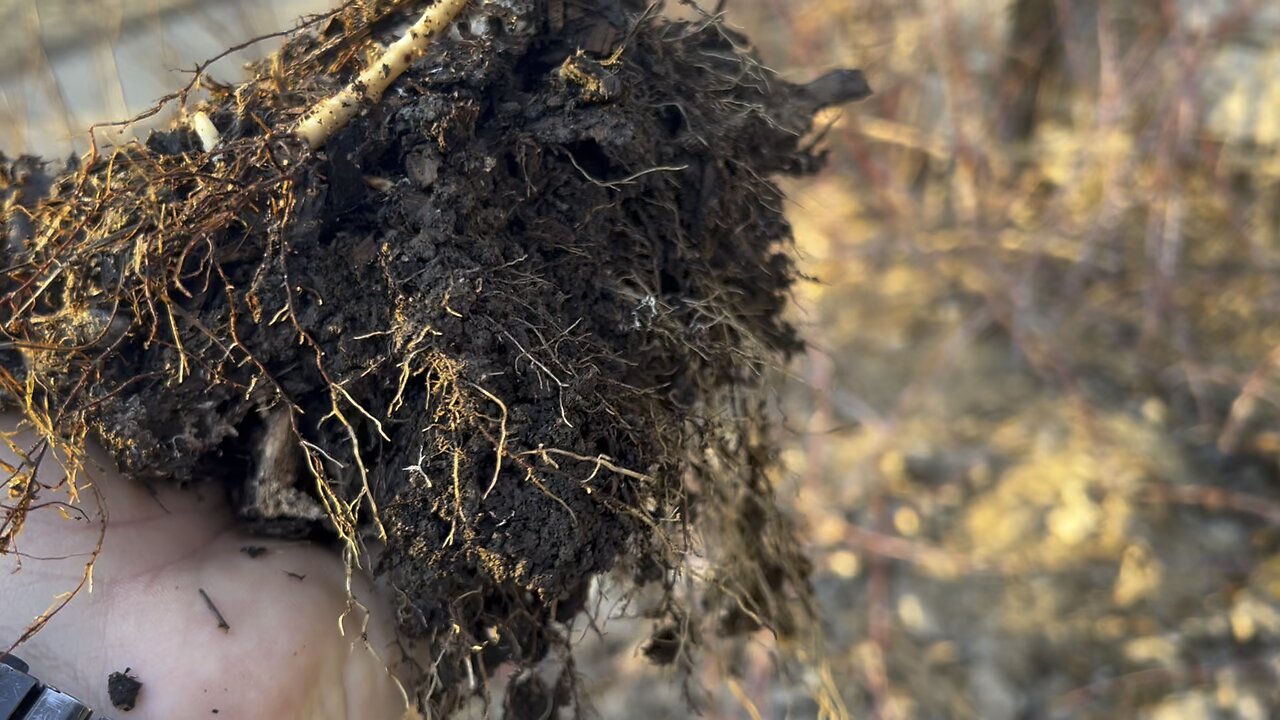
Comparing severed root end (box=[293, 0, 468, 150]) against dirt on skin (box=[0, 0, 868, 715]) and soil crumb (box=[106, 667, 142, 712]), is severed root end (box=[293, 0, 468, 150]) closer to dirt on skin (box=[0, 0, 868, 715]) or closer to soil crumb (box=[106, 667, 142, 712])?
dirt on skin (box=[0, 0, 868, 715])

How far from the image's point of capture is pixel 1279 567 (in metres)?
2.14

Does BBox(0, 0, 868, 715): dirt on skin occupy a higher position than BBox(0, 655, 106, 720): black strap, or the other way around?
BBox(0, 0, 868, 715): dirt on skin

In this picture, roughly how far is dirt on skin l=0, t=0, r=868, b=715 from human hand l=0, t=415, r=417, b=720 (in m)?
0.04

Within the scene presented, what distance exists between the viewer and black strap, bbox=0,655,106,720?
739 mm

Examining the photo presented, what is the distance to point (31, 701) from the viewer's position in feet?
2.45

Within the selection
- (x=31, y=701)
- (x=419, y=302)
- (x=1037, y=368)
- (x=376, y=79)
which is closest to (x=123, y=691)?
(x=31, y=701)

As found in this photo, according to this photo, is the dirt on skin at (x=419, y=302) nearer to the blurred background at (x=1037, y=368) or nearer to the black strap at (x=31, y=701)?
the black strap at (x=31, y=701)

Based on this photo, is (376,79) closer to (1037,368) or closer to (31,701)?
(31,701)

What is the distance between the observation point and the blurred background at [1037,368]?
2.14m

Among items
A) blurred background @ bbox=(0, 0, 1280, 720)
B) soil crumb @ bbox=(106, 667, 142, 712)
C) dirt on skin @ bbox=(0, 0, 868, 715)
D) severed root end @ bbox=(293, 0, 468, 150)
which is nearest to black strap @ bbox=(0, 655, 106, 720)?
soil crumb @ bbox=(106, 667, 142, 712)

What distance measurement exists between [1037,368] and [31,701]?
100 inches

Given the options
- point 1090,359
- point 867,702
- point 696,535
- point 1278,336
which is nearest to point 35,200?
point 696,535

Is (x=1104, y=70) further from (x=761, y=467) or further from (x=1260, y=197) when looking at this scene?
(x=761, y=467)

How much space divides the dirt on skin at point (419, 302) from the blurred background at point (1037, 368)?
3.42ft
